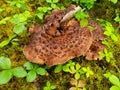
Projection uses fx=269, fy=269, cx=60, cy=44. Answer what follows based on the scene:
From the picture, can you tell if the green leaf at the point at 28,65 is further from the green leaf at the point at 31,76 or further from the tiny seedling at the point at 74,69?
the tiny seedling at the point at 74,69

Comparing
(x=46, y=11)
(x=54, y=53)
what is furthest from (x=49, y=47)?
(x=46, y=11)

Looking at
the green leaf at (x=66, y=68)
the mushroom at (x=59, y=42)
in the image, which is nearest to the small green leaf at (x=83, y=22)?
the mushroom at (x=59, y=42)

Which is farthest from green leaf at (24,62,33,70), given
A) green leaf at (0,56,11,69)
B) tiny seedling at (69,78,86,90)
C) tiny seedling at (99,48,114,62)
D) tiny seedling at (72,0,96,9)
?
tiny seedling at (72,0,96,9)

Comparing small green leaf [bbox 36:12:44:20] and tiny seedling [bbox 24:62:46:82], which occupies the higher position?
small green leaf [bbox 36:12:44:20]

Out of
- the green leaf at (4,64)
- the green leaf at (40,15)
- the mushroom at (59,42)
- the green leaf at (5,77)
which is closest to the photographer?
the green leaf at (5,77)

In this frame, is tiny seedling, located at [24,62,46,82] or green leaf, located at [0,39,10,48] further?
green leaf, located at [0,39,10,48]

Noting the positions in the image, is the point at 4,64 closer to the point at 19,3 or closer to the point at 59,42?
the point at 59,42

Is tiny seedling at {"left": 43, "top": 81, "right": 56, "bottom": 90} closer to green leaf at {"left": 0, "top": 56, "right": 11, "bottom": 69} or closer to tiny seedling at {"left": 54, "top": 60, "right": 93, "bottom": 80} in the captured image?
tiny seedling at {"left": 54, "top": 60, "right": 93, "bottom": 80}

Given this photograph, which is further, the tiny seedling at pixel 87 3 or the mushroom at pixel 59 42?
the tiny seedling at pixel 87 3
